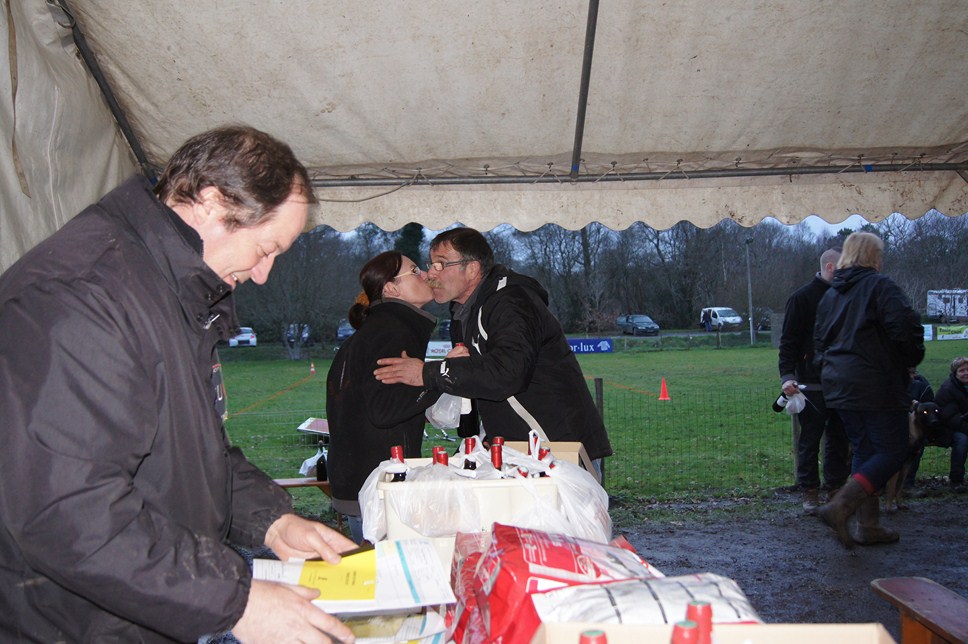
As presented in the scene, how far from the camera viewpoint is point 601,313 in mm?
11570

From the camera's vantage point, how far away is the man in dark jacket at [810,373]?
589cm

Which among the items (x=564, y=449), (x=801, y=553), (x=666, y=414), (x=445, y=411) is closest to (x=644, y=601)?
(x=564, y=449)

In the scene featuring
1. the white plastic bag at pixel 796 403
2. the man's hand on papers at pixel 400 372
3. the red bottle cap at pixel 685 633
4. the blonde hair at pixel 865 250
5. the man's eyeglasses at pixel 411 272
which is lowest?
the white plastic bag at pixel 796 403

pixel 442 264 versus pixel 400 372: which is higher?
pixel 442 264

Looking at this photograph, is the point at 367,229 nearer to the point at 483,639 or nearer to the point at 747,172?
the point at 747,172

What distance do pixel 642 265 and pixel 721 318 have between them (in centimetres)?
145

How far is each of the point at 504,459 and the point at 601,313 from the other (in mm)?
9556

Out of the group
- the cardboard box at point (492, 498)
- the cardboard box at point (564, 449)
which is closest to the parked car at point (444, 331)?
the cardboard box at point (564, 449)

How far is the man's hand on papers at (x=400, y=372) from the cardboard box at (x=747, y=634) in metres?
1.90

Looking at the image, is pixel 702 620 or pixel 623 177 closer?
pixel 702 620

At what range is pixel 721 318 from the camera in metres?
11.7

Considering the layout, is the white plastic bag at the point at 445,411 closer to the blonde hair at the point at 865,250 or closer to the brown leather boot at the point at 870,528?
the blonde hair at the point at 865,250

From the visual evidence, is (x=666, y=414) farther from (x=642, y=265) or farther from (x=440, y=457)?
(x=440, y=457)

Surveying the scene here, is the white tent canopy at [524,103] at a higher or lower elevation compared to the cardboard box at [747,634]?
higher
